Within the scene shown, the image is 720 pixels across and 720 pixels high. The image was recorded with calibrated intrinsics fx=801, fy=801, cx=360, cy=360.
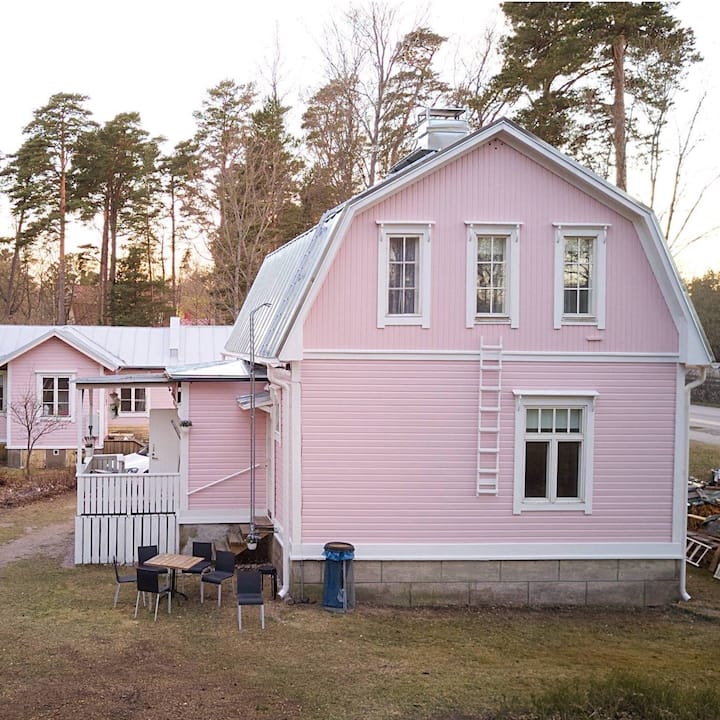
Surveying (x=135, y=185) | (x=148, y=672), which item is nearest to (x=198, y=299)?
(x=135, y=185)

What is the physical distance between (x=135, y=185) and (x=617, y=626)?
110 feet

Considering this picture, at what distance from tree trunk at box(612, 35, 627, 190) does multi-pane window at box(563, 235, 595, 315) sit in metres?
9.12

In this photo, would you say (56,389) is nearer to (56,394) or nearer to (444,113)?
(56,394)

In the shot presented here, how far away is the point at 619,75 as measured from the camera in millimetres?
21375

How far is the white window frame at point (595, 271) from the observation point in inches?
488

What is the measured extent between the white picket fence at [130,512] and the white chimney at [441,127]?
24.8ft

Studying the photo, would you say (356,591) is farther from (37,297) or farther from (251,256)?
(37,297)

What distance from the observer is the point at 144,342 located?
94.5ft

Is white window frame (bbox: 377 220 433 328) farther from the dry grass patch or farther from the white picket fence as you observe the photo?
the white picket fence

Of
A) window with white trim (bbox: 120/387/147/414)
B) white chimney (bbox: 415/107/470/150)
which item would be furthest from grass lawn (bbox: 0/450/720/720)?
window with white trim (bbox: 120/387/147/414)

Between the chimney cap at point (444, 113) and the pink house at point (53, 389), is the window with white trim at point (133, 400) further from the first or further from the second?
the chimney cap at point (444, 113)

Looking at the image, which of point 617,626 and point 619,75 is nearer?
point 617,626

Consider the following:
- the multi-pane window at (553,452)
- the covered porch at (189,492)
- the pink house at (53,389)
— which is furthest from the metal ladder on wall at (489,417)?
the pink house at (53,389)

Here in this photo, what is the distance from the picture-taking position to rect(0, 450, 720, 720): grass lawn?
8.16m
